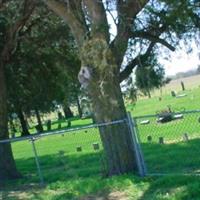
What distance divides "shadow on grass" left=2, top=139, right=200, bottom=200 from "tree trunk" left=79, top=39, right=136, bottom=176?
1.62 feet

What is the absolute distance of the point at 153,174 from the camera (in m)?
11.4

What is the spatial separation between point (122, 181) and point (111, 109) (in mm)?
1669

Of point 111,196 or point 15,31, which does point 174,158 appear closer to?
point 111,196

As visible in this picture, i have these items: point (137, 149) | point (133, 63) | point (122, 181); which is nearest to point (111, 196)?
point (122, 181)

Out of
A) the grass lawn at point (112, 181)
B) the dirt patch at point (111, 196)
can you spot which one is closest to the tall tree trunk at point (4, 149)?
the grass lawn at point (112, 181)

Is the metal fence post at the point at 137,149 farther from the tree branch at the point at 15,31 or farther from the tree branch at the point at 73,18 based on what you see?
the tree branch at the point at 15,31

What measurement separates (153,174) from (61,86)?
890 centimetres

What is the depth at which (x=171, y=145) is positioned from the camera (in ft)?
57.4

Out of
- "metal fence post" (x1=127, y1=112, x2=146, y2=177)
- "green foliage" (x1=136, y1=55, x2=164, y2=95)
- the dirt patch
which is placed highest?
"green foliage" (x1=136, y1=55, x2=164, y2=95)

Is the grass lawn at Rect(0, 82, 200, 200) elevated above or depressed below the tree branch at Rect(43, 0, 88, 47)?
below

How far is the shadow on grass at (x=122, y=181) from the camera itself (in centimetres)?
980

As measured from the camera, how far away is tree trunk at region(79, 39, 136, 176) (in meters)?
11.9

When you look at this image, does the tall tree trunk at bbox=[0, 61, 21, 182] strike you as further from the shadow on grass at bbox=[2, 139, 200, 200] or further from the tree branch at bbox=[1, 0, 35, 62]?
the shadow on grass at bbox=[2, 139, 200, 200]

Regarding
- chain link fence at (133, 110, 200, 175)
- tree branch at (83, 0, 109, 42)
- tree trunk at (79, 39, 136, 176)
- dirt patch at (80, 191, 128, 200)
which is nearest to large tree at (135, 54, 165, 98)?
chain link fence at (133, 110, 200, 175)
